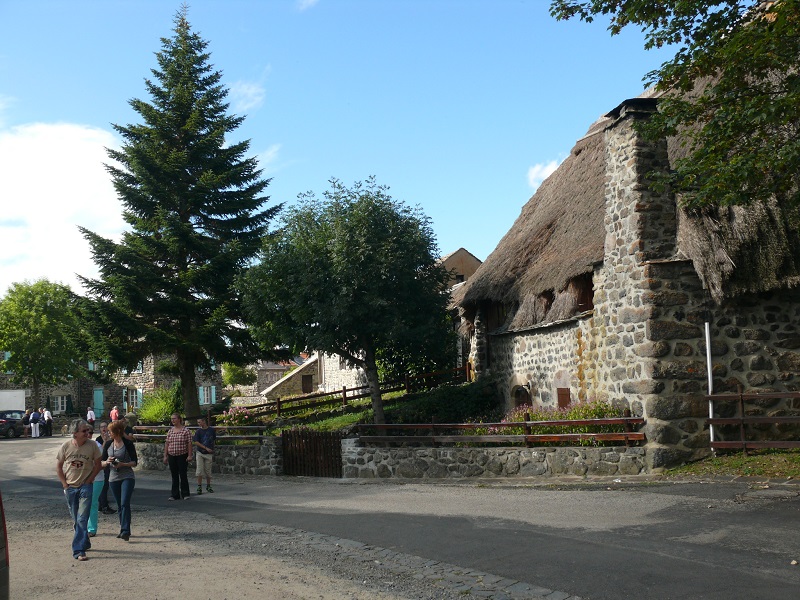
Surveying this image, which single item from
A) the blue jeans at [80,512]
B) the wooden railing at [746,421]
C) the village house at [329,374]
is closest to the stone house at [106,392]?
the village house at [329,374]

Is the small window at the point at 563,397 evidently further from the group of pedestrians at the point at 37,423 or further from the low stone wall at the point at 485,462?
the group of pedestrians at the point at 37,423

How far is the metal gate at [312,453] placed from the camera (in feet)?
57.3

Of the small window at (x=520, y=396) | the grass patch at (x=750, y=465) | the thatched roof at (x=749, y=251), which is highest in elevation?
the thatched roof at (x=749, y=251)

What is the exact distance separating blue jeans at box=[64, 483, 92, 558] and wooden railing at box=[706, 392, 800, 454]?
10169 millimetres

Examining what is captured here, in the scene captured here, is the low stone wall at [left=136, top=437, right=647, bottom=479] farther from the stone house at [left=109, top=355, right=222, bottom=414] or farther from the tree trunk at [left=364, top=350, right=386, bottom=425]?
the stone house at [left=109, top=355, right=222, bottom=414]

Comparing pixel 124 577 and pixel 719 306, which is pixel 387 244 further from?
pixel 124 577

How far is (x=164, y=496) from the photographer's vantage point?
15.1m

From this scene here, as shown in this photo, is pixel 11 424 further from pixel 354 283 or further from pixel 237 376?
pixel 354 283

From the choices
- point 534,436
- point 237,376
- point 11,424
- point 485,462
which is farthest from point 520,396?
point 237,376

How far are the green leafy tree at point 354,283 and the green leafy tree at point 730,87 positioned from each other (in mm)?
9538

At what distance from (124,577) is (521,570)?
13.7 feet

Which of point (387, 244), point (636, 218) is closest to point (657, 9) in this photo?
point (636, 218)

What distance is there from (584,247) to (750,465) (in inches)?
257

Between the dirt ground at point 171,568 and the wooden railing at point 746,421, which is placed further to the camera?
the wooden railing at point 746,421
